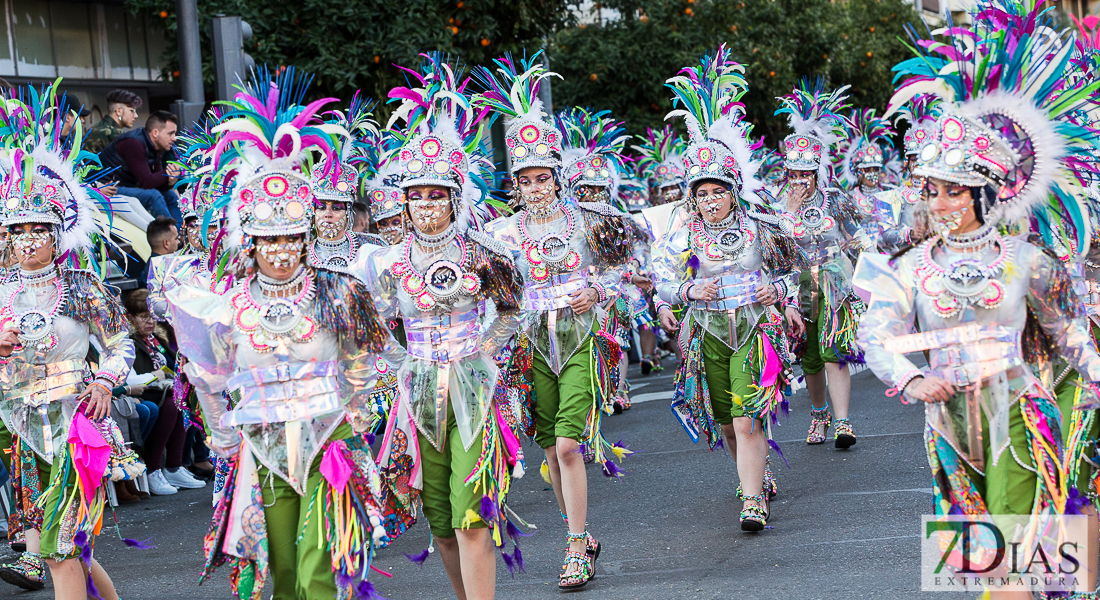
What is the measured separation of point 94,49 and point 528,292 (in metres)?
11.5

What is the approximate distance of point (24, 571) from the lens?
634 centimetres

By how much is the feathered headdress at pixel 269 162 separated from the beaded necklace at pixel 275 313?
19 cm

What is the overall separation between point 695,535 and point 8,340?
11.3ft

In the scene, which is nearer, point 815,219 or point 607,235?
point 607,235

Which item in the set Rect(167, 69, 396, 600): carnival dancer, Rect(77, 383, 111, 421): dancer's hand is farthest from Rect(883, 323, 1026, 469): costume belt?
Rect(77, 383, 111, 421): dancer's hand

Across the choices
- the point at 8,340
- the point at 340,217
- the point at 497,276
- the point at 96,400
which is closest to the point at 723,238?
the point at 497,276

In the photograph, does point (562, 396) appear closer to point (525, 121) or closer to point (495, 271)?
point (495, 271)

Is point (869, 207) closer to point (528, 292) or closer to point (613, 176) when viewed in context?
point (613, 176)

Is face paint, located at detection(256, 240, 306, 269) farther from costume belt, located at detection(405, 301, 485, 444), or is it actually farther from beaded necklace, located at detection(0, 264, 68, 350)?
beaded necklace, located at detection(0, 264, 68, 350)

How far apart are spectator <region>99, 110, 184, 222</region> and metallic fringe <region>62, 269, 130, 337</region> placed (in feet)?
15.3

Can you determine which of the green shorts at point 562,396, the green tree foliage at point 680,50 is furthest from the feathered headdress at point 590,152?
the green tree foliage at point 680,50

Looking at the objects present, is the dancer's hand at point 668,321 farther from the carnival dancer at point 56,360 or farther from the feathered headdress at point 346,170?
the carnival dancer at point 56,360

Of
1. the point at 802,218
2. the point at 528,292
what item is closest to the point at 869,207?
the point at 802,218

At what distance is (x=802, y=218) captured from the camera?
9242mm
